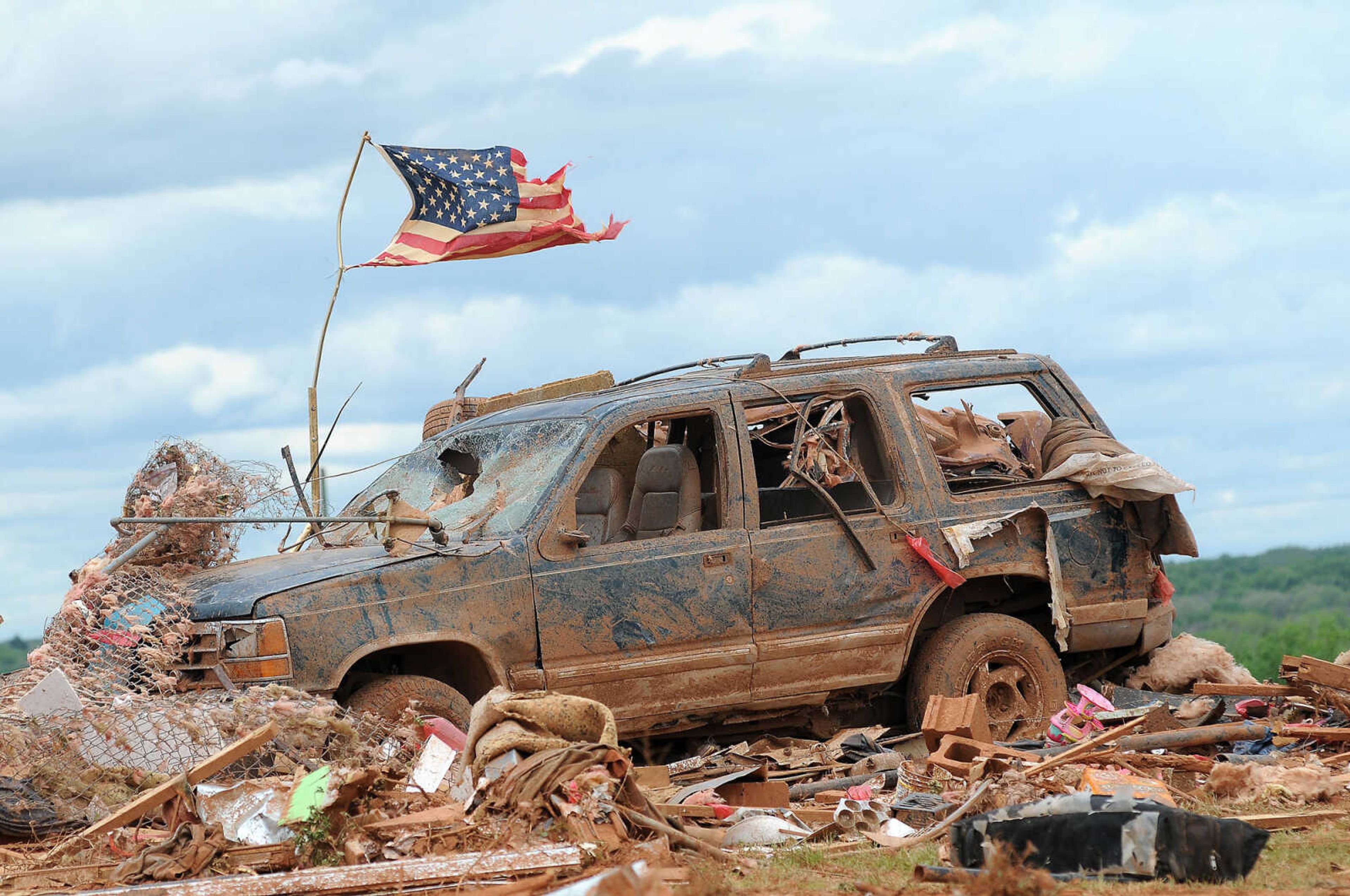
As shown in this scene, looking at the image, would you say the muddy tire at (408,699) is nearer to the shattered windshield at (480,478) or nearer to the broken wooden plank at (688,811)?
the shattered windshield at (480,478)

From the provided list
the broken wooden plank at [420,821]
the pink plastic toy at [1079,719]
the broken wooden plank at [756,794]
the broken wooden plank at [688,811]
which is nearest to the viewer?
the broken wooden plank at [420,821]

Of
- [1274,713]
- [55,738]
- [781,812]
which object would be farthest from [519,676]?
[1274,713]

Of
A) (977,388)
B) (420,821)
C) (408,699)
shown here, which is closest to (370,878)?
(420,821)

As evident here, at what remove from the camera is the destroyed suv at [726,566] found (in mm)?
7496

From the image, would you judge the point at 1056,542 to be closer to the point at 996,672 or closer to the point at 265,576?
the point at 996,672

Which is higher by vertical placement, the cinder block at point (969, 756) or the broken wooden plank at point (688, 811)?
the broken wooden plank at point (688, 811)

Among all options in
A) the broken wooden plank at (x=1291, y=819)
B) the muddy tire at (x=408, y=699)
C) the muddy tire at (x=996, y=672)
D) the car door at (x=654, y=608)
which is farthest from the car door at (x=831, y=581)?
the broken wooden plank at (x=1291, y=819)

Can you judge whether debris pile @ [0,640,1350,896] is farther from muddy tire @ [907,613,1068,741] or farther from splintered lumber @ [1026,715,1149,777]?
muddy tire @ [907,613,1068,741]

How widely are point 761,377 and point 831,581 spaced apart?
1.23 m

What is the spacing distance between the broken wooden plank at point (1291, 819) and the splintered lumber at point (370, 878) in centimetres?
290

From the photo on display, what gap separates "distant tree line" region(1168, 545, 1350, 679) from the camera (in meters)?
52.9

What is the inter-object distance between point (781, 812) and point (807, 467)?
7.10ft

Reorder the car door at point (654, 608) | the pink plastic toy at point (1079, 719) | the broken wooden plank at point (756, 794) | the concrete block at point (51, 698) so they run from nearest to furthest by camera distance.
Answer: the concrete block at point (51, 698), the broken wooden plank at point (756, 794), the car door at point (654, 608), the pink plastic toy at point (1079, 719)

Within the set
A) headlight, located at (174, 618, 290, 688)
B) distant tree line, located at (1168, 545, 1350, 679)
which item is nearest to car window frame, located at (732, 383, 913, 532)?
headlight, located at (174, 618, 290, 688)
